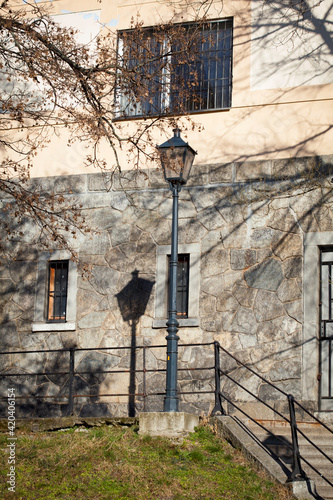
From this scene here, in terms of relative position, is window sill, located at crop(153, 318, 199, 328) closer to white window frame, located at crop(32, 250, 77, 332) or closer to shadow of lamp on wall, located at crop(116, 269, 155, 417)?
shadow of lamp on wall, located at crop(116, 269, 155, 417)

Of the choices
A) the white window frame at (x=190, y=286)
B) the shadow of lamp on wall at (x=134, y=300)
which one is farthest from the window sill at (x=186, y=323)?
the shadow of lamp on wall at (x=134, y=300)

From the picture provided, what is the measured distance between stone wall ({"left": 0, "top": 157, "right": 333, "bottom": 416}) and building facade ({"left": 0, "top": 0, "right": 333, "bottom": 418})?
0.02 meters

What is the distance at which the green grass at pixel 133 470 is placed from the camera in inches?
313

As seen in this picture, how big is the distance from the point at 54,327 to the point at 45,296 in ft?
2.11

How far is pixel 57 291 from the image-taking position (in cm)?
1331

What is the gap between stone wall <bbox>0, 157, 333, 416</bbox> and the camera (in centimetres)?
1173

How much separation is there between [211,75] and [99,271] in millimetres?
4072

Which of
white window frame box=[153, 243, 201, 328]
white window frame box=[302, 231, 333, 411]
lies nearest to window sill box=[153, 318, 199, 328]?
white window frame box=[153, 243, 201, 328]

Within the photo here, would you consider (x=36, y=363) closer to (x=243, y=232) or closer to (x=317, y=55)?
(x=243, y=232)

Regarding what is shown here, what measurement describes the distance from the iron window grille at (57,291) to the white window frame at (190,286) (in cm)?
184

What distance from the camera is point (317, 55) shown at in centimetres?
1241

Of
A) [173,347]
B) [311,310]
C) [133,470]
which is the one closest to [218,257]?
[311,310]

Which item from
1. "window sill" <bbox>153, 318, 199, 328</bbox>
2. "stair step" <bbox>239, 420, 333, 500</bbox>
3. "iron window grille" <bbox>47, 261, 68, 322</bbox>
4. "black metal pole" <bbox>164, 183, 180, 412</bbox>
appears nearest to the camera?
"stair step" <bbox>239, 420, 333, 500</bbox>

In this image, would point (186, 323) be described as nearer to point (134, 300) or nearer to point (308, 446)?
point (134, 300)
